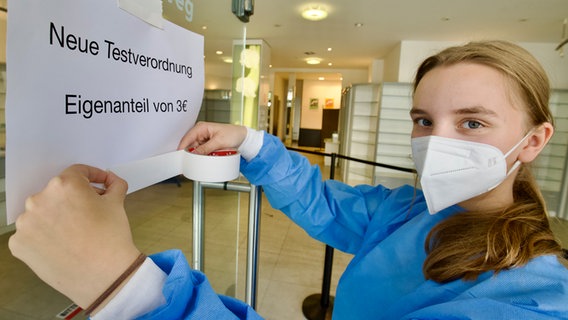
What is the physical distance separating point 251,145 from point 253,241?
1.57 ft

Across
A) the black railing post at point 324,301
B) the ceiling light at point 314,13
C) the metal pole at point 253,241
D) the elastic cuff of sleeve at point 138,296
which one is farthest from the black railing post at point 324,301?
the ceiling light at point 314,13

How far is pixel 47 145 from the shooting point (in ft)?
1.14

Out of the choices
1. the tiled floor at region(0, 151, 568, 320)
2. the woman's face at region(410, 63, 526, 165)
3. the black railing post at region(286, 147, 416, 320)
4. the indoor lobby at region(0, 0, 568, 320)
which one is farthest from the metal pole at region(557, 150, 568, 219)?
A: the woman's face at region(410, 63, 526, 165)

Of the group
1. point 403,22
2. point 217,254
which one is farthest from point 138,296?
point 403,22

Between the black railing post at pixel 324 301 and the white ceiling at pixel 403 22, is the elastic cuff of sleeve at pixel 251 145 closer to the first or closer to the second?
the black railing post at pixel 324 301

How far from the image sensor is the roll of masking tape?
491 millimetres

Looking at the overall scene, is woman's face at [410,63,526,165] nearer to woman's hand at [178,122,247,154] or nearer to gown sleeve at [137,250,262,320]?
woman's hand at [178,122,247,154]

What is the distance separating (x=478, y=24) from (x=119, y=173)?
219 inches

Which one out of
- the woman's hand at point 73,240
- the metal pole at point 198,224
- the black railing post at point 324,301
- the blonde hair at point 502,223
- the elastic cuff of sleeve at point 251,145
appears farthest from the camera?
the black railing post at point 324,301

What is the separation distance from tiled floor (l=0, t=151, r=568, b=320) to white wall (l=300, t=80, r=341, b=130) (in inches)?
420

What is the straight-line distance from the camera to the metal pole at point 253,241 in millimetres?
1038

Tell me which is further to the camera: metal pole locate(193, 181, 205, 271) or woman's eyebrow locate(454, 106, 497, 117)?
metal pole locate(193, 181, 205, 271)

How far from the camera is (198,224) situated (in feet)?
3.35

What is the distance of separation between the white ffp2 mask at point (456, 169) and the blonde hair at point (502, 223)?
0.05 meters
